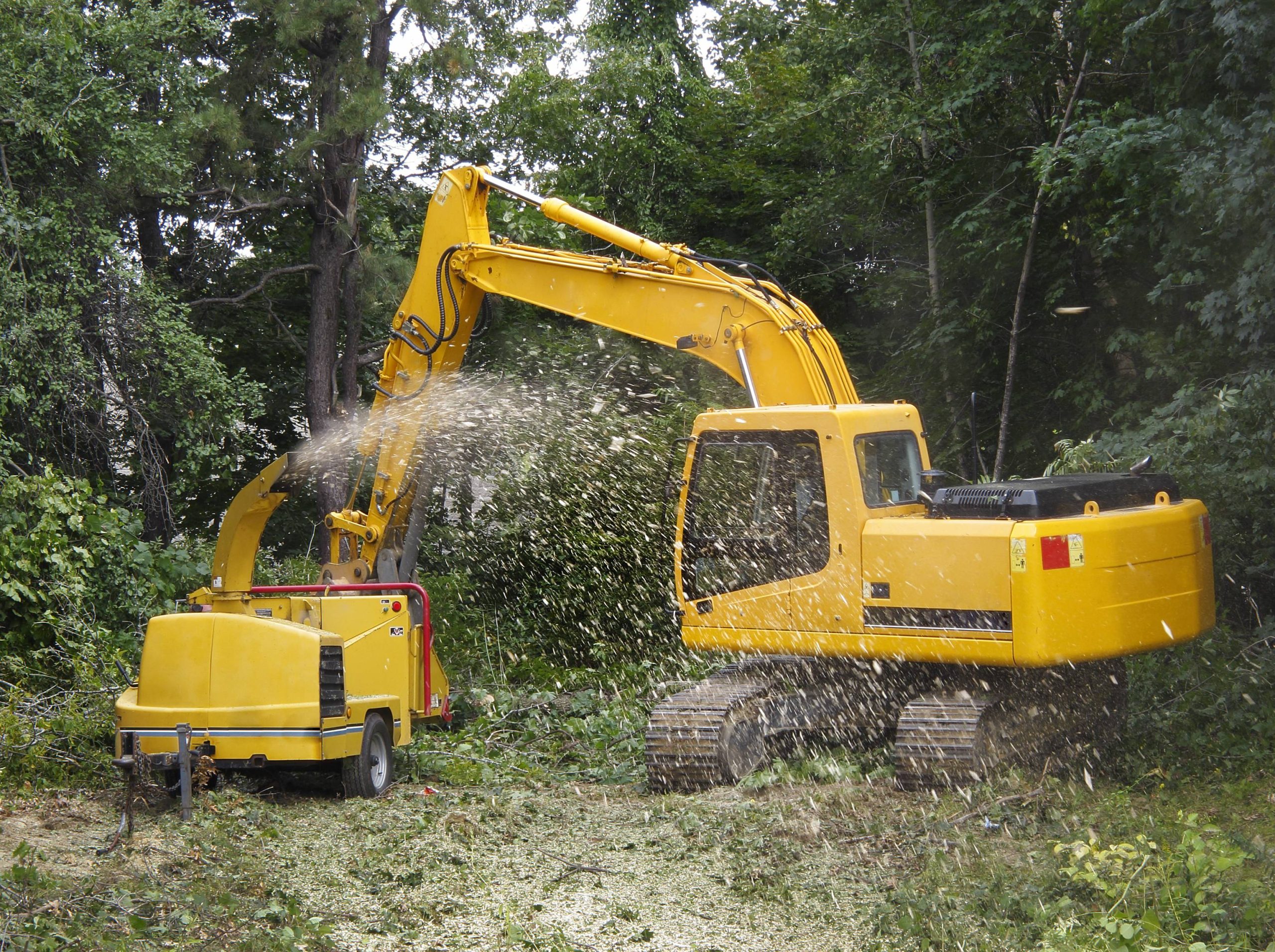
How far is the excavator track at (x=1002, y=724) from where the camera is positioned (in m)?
6.24

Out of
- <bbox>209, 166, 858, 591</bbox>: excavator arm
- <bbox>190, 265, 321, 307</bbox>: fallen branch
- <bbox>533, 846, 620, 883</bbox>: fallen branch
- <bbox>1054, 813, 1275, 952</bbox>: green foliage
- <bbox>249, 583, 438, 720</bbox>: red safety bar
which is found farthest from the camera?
<bbox>190, 265, 321, 307</bbox>: fallen branch

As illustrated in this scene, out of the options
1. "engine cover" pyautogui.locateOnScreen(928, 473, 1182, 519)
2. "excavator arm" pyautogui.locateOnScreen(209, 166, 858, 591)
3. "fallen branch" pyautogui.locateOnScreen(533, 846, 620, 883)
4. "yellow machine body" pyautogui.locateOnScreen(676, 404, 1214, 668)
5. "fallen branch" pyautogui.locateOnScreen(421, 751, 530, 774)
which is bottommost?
"fallen branch" pyautogui.locateOnScreen(533, 846, 620, 883)

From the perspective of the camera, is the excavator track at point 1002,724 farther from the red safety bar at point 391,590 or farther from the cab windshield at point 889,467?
the red safety bar at point 391,590

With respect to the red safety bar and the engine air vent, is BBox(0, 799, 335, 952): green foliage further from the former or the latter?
the red safety bar

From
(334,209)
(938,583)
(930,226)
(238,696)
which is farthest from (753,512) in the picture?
(334,209)

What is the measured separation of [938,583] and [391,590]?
331cm

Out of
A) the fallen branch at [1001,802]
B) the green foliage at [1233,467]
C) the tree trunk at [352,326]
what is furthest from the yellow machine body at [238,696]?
the tree trunk at [352,326]

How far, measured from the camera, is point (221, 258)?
15.8 meters

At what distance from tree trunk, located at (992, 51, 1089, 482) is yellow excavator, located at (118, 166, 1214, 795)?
5.13m

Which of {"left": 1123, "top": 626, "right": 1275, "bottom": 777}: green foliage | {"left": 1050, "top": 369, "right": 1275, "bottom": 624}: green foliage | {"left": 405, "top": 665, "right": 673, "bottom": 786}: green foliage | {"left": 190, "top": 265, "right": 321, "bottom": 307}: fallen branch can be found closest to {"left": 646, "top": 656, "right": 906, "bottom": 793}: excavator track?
{"left": 405, "top": 665, "right": 673, "bottom": 786}: green foliage

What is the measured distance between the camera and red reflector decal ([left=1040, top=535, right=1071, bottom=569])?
6109mm

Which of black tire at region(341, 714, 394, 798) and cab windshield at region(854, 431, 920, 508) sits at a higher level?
cab windshield at region(854, 431, 920, 508)

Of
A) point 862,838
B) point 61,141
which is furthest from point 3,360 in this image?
point 862,838

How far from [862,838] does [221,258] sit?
1258 cm
